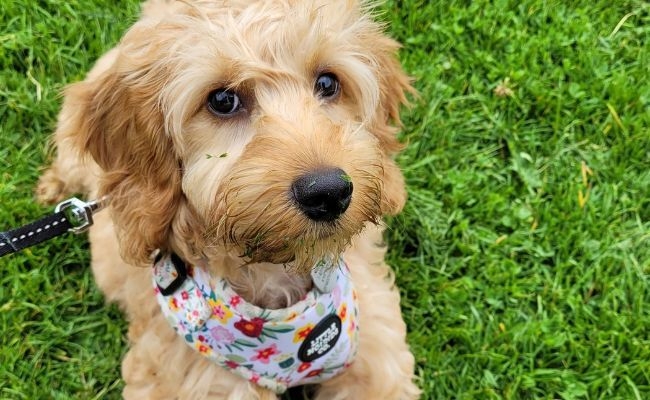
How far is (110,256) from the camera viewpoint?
3.59 m

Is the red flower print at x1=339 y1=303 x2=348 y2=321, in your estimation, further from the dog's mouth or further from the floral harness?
the dog's mouth

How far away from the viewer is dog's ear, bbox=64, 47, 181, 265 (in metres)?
2.64

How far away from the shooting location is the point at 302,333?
115 inches

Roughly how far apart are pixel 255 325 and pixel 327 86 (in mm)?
911

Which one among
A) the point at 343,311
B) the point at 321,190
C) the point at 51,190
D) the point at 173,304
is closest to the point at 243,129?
the point at 321,190

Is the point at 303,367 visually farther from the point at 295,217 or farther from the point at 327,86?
the point at 327,86

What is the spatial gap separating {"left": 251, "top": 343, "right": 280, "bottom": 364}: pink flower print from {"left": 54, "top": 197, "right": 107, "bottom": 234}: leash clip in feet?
2.67

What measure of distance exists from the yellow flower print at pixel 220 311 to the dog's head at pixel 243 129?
0.69 ft

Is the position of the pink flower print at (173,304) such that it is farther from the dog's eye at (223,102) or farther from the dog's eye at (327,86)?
the dog's eye at (327,86)

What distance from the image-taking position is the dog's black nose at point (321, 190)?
2246 millimetres

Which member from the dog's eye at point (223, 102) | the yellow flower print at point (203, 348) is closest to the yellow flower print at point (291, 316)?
the yellow flower print at point (203, 348)

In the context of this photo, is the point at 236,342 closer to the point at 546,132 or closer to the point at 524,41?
the point at 546,132

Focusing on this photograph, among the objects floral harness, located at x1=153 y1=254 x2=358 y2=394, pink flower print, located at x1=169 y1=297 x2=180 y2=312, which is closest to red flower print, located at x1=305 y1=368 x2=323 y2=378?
floral harness, located at x1=153 y1=254 x2=358 y2=394

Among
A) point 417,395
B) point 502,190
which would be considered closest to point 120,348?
point 417,395
